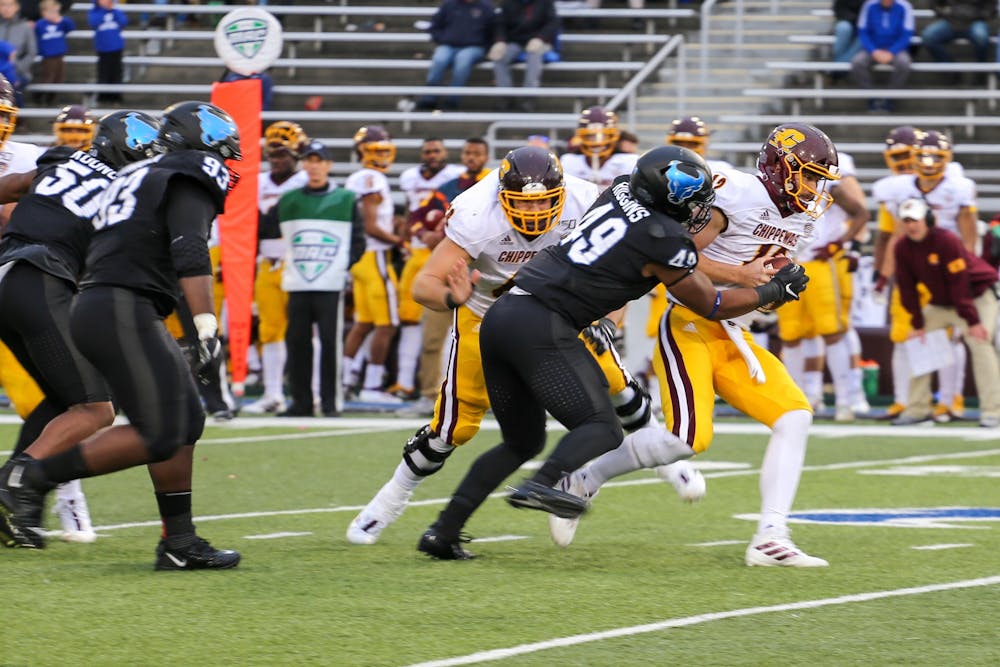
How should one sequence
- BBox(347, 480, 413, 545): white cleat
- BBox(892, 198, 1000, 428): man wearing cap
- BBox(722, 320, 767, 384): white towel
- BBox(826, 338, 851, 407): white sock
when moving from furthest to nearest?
BBox(826, 338, 851, 407): white sock < BBox(892, 198, 1000, 428): man wearing cap < BBox(347, 480, 413, 545): white cleat < BBox(722, 320, 767, 384): white towel

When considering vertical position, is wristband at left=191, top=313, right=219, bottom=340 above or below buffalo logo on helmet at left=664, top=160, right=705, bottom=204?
below

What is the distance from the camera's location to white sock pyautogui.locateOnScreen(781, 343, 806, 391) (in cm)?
1273

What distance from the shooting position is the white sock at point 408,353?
13852mm

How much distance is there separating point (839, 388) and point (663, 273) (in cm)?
700

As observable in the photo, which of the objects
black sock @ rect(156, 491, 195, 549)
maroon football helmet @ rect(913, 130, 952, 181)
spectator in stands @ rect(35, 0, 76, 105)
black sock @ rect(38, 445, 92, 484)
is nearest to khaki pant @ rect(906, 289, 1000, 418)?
maroon football helmet @ rect(913, 130, 952, 181)

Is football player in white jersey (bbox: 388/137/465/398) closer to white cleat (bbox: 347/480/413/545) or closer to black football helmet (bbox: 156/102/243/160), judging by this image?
white cleat (bbox: 347/480/413/545)

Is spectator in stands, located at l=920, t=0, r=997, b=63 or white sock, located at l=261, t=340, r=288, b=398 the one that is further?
spectator in stands, located at l=920, t=0, r=997, b=63

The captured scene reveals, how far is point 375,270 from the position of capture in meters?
13.6

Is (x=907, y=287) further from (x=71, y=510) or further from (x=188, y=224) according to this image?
(x=188, y=224)

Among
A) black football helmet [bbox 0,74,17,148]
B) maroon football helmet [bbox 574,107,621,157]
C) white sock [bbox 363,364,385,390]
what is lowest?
white sock [bbox 363,364,385,390]

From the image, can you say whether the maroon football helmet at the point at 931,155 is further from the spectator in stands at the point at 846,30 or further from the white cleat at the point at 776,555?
the white cleat at the point at 776,555

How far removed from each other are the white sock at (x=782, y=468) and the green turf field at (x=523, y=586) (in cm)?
23

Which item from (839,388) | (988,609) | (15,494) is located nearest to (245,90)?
(839,388)

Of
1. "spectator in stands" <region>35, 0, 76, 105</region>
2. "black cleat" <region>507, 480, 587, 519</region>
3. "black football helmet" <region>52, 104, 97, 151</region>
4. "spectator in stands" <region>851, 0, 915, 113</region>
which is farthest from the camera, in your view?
"spectator in stands" <region>35, 0, 76, 105</region>
